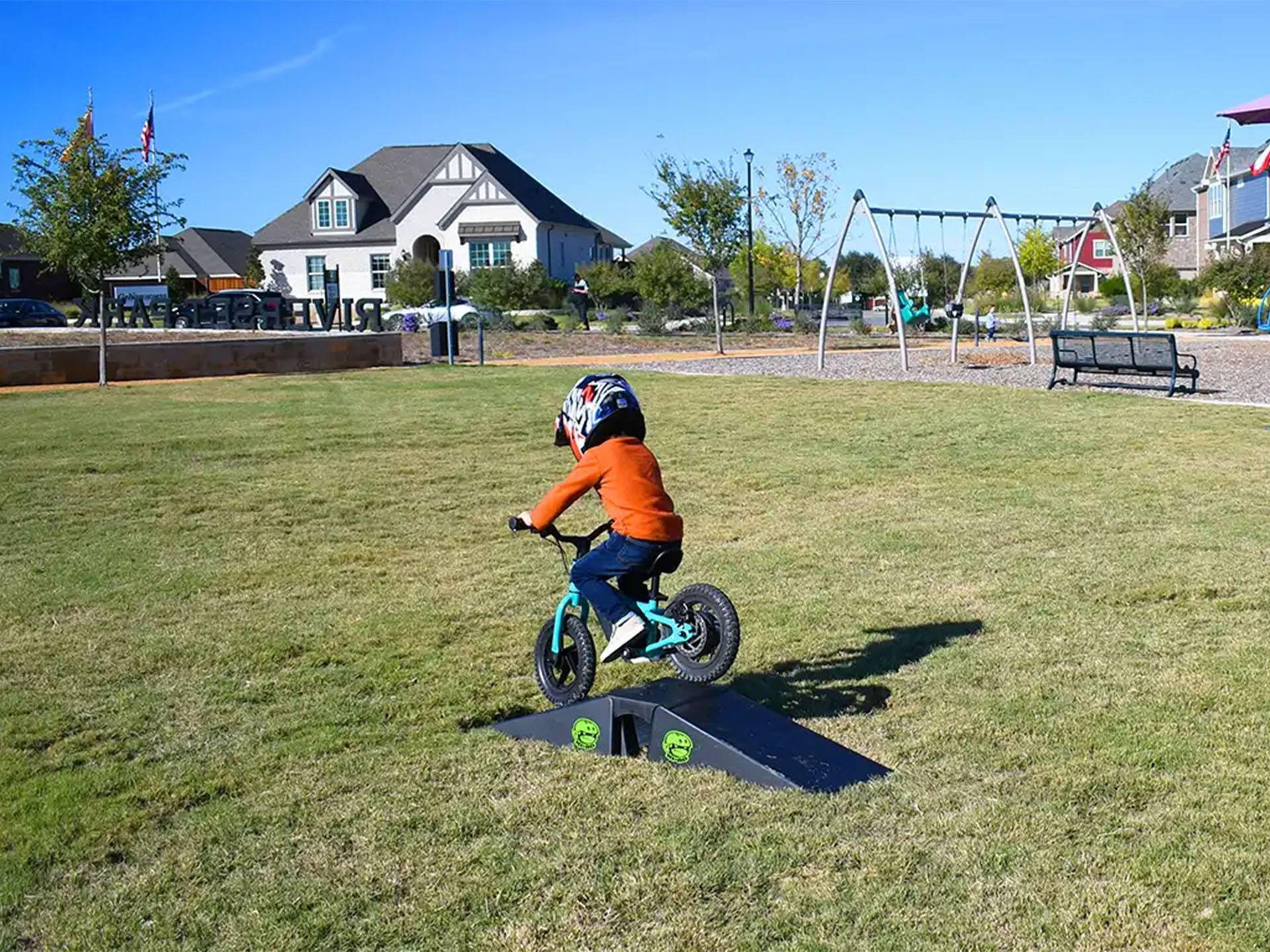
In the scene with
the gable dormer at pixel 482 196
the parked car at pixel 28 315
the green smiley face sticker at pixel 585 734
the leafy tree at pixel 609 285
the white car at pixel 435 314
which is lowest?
the green smiley face sticker at pixel 585 734

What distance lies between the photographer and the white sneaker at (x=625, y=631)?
5270 mm

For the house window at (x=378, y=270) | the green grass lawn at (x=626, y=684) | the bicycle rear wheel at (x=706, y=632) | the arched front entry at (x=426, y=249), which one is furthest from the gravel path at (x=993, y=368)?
the house window at (x=378, y=270)

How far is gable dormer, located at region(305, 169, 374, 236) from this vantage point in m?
65.9

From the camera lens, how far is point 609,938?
11.4ft

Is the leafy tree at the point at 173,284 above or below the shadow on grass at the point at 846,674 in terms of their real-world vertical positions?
above

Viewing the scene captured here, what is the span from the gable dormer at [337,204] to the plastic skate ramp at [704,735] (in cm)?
6353

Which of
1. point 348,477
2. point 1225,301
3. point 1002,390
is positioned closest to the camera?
point 348,477

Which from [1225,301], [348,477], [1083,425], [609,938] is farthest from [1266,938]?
[1225,301]

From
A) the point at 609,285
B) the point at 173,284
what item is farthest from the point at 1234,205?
the point at 173,284

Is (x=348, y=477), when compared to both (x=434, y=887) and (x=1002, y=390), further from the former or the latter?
(x=1002, y=390)

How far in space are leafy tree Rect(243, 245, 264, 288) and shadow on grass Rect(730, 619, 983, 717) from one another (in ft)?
222

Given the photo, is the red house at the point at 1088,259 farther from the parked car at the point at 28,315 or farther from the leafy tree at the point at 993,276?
the parked car at the point at 28,315

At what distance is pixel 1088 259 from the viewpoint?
3536 inches

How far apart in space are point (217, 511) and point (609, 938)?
7269mm
